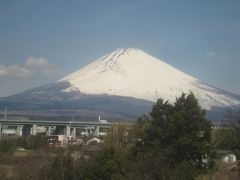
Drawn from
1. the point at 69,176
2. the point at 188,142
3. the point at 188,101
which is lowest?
the point at 69,176

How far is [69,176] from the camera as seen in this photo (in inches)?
953

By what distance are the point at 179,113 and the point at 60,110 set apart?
561 feet

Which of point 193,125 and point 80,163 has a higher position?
point 193,125

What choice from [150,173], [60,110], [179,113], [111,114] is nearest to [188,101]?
[179,113]

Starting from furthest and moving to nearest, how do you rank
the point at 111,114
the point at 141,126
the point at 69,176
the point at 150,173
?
the point at 111,114 → the point at 141,126 → the point at 69,176 → the point at 150,173

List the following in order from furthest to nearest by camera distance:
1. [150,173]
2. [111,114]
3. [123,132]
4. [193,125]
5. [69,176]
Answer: [111,114], [123,132], [193,125], [69,176], [150,173]

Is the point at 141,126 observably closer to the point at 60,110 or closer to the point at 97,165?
the point at 97,165

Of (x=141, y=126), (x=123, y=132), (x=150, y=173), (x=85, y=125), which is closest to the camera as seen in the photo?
(x=150, y=173)

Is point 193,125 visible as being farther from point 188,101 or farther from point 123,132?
point 123,132

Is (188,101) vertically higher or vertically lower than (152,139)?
higher

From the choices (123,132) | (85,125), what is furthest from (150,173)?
(85,125)

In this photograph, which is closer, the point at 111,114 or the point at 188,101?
the point at 188,101

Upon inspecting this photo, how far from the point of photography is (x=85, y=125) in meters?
93.3

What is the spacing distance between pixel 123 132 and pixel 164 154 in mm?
17294
